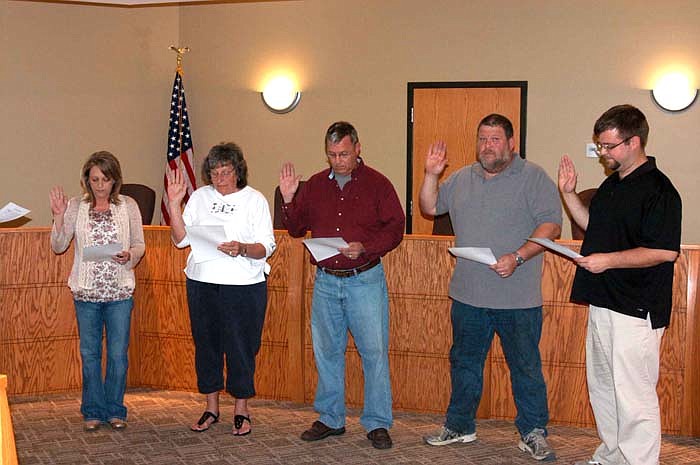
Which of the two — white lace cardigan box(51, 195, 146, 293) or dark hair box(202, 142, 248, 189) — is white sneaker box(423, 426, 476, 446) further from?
white lace cardigan box(51, 195, 146, 293)

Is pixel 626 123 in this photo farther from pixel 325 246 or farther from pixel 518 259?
pixel 325 246

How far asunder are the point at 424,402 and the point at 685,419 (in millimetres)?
1497

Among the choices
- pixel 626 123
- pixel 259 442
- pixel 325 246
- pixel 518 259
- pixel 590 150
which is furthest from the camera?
pixel 590 150

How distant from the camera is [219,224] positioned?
17.2 ft

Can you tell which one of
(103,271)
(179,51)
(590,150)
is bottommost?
(103,271)

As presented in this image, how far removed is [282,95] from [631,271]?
5.60 meters

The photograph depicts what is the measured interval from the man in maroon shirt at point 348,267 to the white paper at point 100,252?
96 cm

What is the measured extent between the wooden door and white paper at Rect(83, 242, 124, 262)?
12.9ft

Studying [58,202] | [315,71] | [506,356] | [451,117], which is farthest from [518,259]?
[315,71]

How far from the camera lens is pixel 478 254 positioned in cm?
476

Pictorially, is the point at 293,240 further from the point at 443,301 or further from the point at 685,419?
the point at 685,419

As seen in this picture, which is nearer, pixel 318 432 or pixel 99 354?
pixel 318 432

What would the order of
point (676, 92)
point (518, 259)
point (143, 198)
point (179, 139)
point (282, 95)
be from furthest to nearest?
1. point (179, 139)
2. point (282, 95)
3. point (676, 92)
4. point (143, 198)
5. point (518, 259)

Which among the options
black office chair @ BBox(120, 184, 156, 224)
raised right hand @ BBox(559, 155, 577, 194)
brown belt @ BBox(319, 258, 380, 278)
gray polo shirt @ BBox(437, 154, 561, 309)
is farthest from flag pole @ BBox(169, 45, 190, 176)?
raised right hand @ BBox(559, 155, 577, 194)
